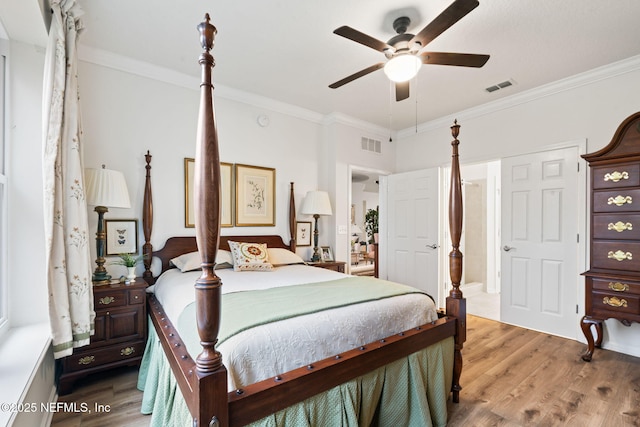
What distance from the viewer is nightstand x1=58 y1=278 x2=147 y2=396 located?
2182 mm

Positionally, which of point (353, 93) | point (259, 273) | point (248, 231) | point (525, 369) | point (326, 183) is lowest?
point (525, 369)

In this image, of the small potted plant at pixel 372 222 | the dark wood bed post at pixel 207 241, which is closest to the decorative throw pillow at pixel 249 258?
the dark wood bed post at pixel 207 241

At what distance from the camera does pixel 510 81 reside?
10.5 feet

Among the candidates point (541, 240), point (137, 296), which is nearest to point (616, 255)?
point (541, 240)

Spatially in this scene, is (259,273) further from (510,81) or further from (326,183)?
(510,81)

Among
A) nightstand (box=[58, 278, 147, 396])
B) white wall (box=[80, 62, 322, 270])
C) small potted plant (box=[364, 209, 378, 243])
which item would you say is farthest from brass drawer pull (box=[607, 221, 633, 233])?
small potted plant (box=[364, 209, 378, 243])

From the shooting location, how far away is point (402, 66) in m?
2.05

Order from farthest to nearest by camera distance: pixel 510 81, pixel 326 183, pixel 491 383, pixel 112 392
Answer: pixel 326 183, pixel 510 81, pixel 491 383, pixel 112 392

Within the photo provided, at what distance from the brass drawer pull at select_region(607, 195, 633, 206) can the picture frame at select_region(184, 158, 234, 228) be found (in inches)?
141

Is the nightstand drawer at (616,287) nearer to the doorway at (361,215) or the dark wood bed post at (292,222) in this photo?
the dark wood bed post at (292,222)

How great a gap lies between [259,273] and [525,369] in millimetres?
2431

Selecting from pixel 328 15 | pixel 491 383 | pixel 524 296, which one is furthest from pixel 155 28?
pixel 524 296

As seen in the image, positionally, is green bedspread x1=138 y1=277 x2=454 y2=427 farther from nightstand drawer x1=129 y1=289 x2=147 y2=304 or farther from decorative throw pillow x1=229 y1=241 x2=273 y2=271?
decorative throw pillow x1=229 y1=241 x2=273 y2=271

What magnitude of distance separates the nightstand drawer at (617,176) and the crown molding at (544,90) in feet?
3.31
